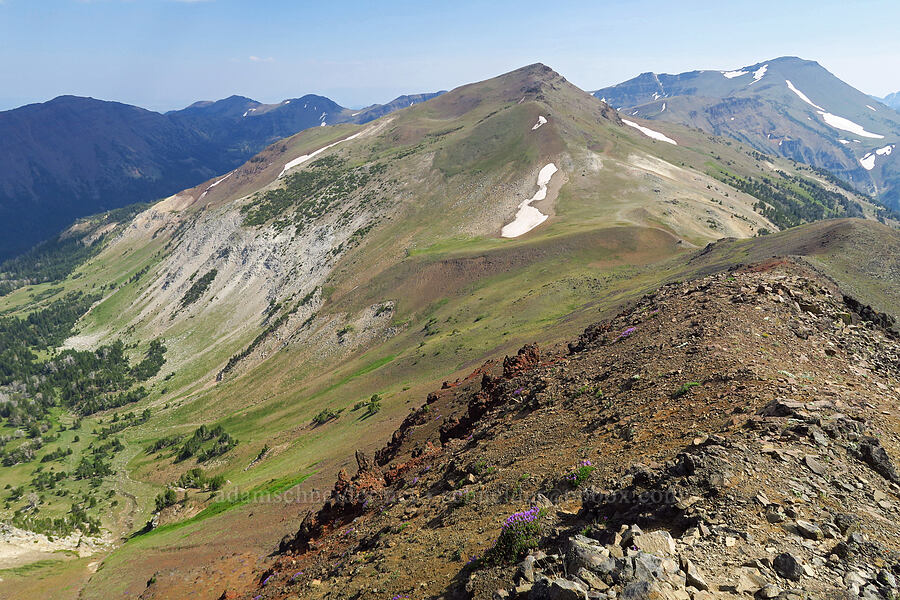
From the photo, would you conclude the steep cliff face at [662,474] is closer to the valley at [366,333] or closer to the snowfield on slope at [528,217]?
the valley at [366,333]

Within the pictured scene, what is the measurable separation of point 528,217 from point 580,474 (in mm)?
81257

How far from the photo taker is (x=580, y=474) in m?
14.3

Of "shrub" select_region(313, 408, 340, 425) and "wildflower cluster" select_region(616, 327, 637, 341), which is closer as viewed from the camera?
"wildflower cluster" select_region(616, 327, 637, 341)

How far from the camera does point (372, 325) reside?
75.1 m

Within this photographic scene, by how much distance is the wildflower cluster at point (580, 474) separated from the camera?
14109 mm

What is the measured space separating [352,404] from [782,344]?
41.3 m

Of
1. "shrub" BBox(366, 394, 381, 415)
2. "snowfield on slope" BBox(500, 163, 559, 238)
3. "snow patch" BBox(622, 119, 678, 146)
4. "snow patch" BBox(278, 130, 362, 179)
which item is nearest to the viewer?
"shrub" BBox(366, 394, 381, 415)

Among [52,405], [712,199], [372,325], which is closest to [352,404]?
[372,325]

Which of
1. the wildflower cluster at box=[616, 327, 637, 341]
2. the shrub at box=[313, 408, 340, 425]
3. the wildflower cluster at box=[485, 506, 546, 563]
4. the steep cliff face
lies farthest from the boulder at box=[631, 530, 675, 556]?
the shrub at box=[313, 408, 340, 425]

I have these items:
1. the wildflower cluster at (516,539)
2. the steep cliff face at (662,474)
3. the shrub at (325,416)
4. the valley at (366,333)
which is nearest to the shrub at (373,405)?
the valley at (366,333)

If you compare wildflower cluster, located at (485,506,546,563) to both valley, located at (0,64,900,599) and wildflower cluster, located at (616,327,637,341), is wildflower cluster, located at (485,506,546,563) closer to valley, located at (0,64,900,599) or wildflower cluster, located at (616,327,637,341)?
valley, located at (0,64,900,599)

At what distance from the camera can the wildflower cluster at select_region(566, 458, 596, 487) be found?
14.1 metres

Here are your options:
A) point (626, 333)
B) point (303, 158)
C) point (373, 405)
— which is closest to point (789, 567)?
point (626, 333)

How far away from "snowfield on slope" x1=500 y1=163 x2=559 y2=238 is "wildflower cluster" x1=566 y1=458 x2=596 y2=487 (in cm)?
7440
